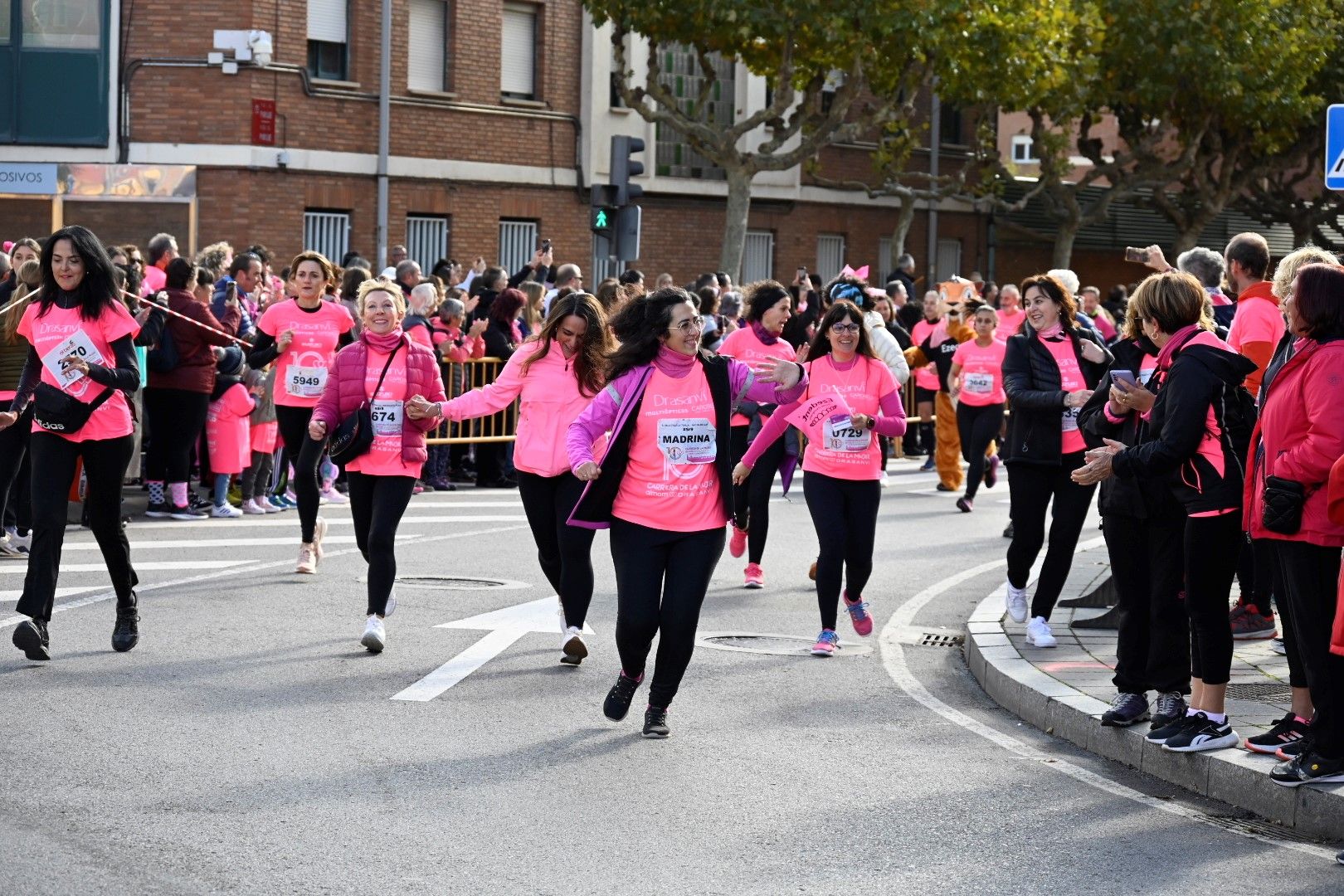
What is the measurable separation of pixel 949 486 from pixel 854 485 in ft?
31.8

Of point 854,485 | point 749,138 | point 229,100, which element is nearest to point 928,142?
point 749,138

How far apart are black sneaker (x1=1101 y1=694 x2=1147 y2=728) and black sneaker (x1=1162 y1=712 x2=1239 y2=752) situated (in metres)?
0.37

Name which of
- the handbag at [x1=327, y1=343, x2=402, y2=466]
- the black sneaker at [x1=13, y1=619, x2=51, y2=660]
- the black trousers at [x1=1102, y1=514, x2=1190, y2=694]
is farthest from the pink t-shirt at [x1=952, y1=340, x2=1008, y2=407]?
the black sneaker at [x1=13, y1=619, x2=51, y2=660]

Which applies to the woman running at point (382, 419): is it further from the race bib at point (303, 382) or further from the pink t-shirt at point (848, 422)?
the race bib at point (303, 382)

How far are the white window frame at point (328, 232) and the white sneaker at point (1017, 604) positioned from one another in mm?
20035

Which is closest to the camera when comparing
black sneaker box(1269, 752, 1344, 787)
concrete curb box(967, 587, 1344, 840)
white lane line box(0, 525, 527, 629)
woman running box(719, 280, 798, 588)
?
concrete curb box(967, 587, 1344, 840)

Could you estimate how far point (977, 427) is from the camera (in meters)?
17.3

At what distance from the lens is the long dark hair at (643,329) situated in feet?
26.3

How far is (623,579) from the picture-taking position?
7.95m

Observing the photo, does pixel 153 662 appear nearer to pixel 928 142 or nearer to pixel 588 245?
pixel 588 245

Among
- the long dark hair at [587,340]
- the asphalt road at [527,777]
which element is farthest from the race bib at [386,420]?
the asphalt road at [527,777]

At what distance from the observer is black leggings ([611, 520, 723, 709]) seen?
795cm

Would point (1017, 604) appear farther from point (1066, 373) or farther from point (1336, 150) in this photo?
point (1336, 150)

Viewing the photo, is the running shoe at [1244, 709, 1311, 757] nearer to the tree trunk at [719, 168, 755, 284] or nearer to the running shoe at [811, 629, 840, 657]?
the running shoe at [811, 629, 840, 657]
